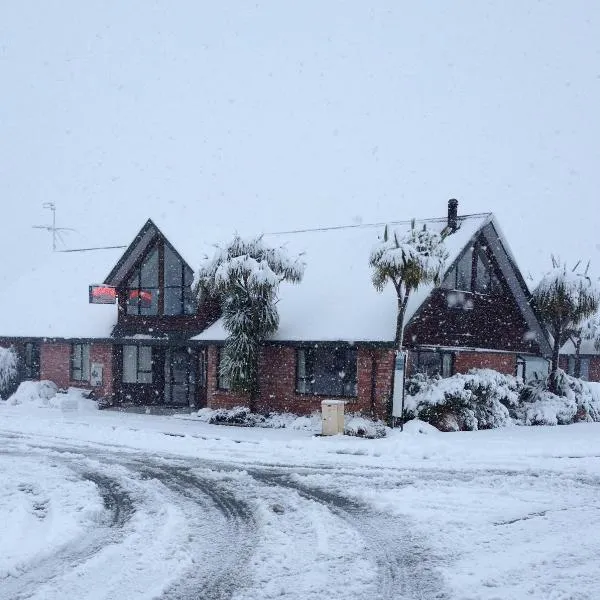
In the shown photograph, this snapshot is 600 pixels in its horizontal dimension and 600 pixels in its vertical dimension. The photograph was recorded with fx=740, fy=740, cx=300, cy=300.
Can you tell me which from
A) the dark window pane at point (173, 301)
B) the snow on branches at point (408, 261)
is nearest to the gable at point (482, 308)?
the snow on branches at point (408, 261)

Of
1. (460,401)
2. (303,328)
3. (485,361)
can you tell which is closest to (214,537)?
(460,401)

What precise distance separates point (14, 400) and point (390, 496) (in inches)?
764

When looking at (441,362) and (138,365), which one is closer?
(441,362)

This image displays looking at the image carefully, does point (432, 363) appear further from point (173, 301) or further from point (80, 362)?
point (80, 362)

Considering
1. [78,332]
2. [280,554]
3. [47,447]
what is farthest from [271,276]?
[280,554]

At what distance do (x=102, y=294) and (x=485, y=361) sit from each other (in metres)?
13.4

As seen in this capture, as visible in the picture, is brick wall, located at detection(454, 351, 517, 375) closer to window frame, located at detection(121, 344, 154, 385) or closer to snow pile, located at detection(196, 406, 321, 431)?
snow pile, located at detection(196, 406, 321, 431)

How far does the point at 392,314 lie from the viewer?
68.4ft

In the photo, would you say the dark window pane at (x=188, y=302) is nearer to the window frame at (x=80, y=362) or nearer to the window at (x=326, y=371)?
the window at (x=326, y=371)

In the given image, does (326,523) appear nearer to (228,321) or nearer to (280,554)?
(280,554)

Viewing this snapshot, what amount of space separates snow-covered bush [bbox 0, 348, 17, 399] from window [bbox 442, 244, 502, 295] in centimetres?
1731

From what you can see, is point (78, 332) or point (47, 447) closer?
point (47, 447)

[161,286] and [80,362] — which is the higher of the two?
[161,286]

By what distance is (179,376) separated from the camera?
27109 mm
